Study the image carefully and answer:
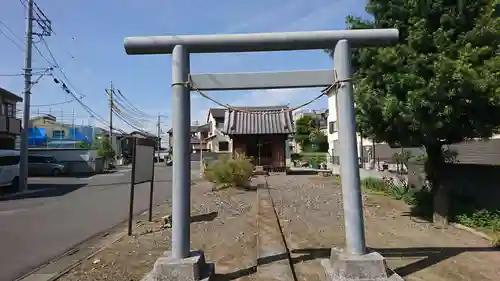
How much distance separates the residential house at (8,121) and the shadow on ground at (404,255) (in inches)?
1060

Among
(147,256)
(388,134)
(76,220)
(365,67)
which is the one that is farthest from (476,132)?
(76,220)

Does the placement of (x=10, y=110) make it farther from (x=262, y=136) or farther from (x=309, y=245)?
(x=309, y=245)

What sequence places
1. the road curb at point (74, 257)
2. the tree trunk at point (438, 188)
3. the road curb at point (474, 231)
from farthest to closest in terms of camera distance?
the tree trunk at point (438, 188) < the road curb at point (474, 231) < the road curb at point (74, 257)

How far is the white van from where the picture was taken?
2127 centimetres

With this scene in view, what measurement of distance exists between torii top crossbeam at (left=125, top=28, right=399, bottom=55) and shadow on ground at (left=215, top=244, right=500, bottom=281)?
3027 millimetres

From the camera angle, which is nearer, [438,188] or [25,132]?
[438,188]

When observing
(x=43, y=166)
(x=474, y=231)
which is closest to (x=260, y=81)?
(x=474, y=231)

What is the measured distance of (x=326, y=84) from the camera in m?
5.34

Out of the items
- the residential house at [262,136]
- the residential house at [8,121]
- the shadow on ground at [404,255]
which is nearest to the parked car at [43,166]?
the residential house at [8,121]

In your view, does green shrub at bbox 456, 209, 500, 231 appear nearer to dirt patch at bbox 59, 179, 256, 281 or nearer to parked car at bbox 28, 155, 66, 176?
dirt patch at bbox 59, 179, 256, 281

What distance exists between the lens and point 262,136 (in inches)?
1129

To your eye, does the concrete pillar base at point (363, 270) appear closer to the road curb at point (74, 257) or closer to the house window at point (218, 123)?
the road curb at point (74, 257)

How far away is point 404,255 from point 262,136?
2275 centimetres

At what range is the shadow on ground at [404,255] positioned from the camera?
5.33 m
